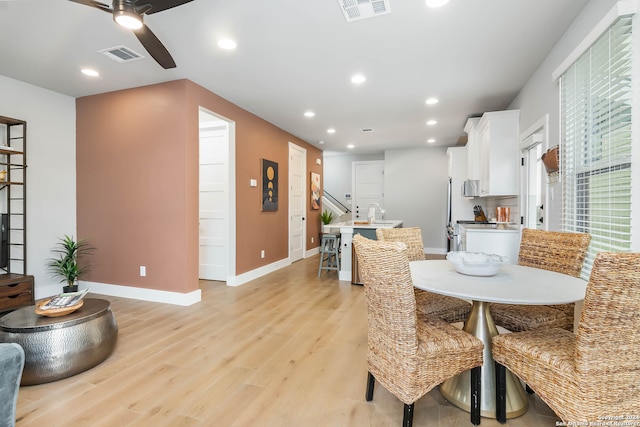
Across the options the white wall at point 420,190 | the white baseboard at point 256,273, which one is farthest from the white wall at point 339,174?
the white baseboard at point 256,273

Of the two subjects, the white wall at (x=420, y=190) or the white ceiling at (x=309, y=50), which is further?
the white wall at (x=420, y=190)

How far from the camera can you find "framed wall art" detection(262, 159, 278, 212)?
5043 mm

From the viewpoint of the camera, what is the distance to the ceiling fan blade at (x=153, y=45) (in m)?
1.96

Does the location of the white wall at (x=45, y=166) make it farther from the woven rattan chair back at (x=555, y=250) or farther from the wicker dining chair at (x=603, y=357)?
the woven rattan chair back at (x=555, y=250)

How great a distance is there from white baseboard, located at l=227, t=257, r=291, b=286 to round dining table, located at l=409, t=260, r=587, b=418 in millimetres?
3051

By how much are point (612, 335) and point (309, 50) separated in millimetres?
2840

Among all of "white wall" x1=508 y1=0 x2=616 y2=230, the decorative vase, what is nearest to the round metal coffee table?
the decorative vase

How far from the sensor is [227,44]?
2.70 meters

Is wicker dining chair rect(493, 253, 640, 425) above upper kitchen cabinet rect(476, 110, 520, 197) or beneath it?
beneath

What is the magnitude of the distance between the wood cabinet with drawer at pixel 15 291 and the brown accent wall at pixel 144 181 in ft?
2.40

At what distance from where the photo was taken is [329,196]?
9336mm

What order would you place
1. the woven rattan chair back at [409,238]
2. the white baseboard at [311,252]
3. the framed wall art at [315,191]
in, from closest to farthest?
the woven rattan chair back at [409,238]
the white baseboard at [311,252]
the framed wall art at [315,191]

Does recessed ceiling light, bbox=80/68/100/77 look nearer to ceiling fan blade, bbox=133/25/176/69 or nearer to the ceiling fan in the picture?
ceiling fan blade, bbox=133/25/176/69

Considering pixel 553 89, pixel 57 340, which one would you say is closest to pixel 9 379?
pixel 57 340
